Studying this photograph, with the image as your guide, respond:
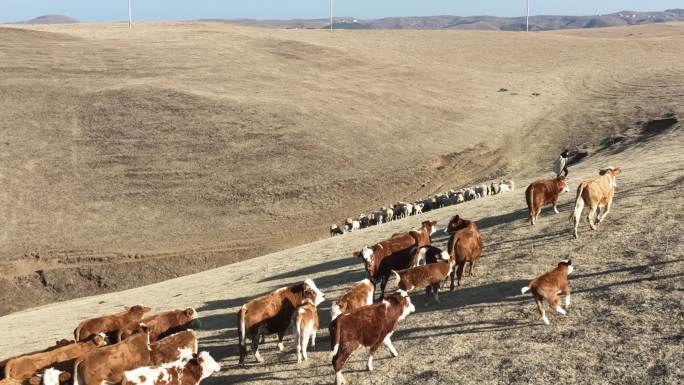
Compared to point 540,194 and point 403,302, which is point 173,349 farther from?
point 540,194

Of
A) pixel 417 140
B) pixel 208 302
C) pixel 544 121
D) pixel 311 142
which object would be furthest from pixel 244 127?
pixel 208 302

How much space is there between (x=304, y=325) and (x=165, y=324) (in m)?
3.84

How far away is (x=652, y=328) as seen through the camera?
11547 millimetres

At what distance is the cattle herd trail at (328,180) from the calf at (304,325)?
1.17 feet

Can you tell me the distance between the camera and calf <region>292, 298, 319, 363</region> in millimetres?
12750

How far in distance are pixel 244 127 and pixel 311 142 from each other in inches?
200

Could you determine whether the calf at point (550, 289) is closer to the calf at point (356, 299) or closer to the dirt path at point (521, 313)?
the dirt path at point (521, 313)

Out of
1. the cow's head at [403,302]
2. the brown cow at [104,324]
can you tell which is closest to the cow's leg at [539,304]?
the cow's head at [403,302]

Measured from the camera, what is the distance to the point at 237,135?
4525 centimetres

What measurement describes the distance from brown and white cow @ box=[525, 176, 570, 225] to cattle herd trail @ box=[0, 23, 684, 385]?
1.70ft

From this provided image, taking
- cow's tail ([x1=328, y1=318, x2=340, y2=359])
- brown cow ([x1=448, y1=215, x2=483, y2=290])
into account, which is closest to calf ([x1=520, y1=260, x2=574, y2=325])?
brown cow ([x1=448, y1=215, x2=483, y2=290])

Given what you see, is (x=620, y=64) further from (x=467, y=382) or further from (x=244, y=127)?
(x=467, y=382)

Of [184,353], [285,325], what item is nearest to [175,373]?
[184,353]

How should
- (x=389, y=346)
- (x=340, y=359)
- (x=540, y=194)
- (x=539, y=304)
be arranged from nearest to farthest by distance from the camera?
(x=340, y=359), (x=389, y=346), (x=539, y=304), (x=540, y=194)
